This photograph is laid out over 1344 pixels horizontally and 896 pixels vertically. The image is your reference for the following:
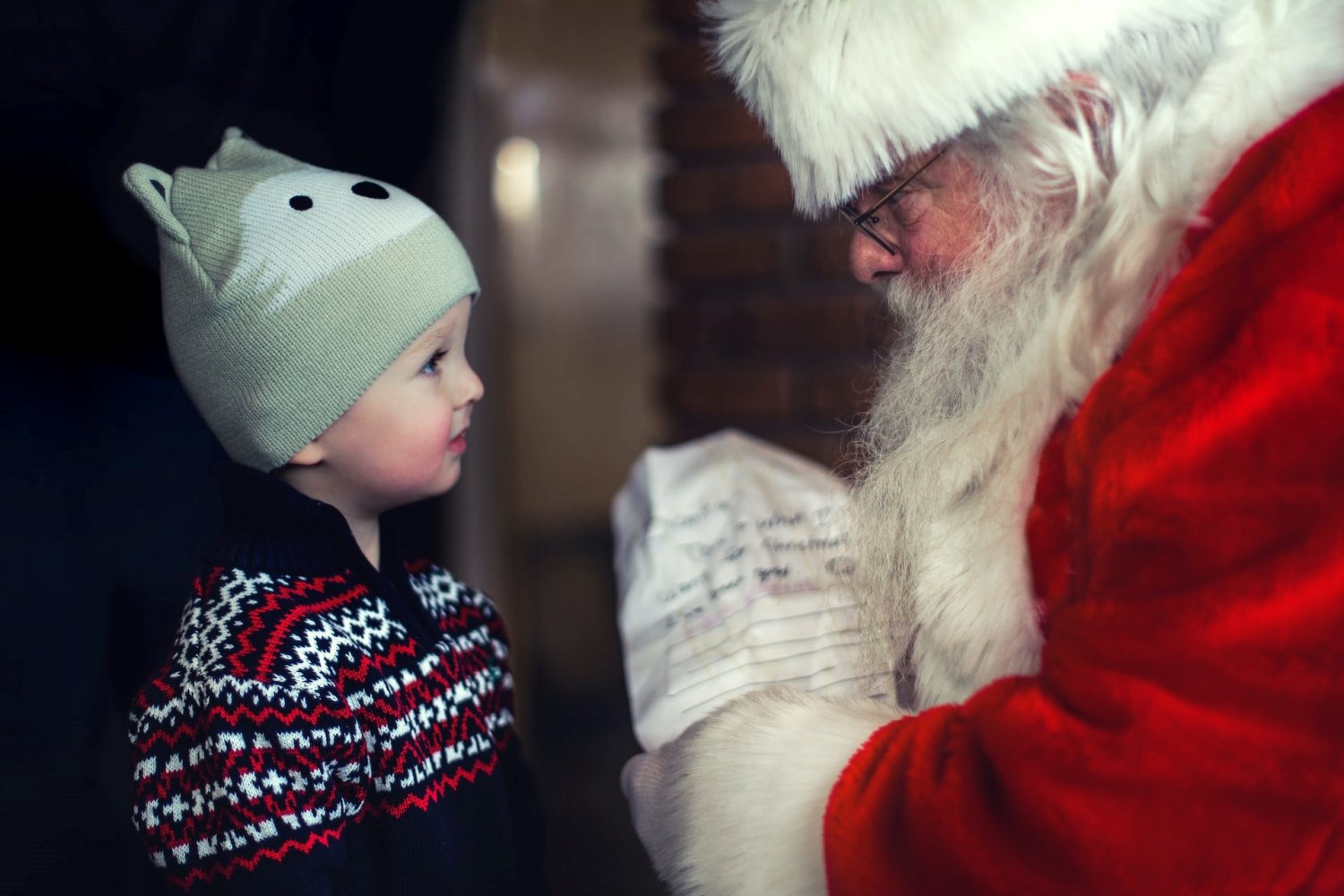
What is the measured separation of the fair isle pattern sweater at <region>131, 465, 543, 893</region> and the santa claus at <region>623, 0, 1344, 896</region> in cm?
19

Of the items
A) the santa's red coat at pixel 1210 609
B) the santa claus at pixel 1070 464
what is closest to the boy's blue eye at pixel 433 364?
the santa claus at pixel 1070 464

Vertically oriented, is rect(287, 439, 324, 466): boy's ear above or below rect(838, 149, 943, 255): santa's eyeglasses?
below

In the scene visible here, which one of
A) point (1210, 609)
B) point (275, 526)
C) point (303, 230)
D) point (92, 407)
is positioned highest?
point (303, 230)

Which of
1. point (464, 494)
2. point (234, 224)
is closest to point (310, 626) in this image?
point (234, 224)

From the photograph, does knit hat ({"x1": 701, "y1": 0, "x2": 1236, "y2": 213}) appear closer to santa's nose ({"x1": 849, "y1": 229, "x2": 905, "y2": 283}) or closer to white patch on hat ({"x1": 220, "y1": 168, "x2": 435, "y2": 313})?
santa's nose ({"x1": 849, "y1": 229, "x2": 905, "y2": 283})

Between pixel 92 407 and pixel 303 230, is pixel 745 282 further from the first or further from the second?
pixel 92 407

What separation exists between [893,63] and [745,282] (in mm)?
1179

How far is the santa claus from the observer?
62 cm

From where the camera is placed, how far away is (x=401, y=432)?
1.00 m

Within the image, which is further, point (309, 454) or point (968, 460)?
point (309, 454)

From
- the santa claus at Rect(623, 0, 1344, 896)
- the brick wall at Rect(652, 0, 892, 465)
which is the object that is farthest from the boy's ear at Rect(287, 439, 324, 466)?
the brick wall at Rect(652, 0, 892, 465)

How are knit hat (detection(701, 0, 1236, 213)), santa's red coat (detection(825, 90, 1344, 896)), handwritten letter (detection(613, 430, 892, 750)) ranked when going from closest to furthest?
santa's red coat (detection(825, 90, 1344, 896)) → knit hat (detection(701, 0, 1236, 213)) → handwritten letter (detection(613, 430, 892, 750))

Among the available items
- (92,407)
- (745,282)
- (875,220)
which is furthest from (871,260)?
(745,282)

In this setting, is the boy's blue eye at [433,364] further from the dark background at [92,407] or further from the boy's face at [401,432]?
the dark background at [92,407]
